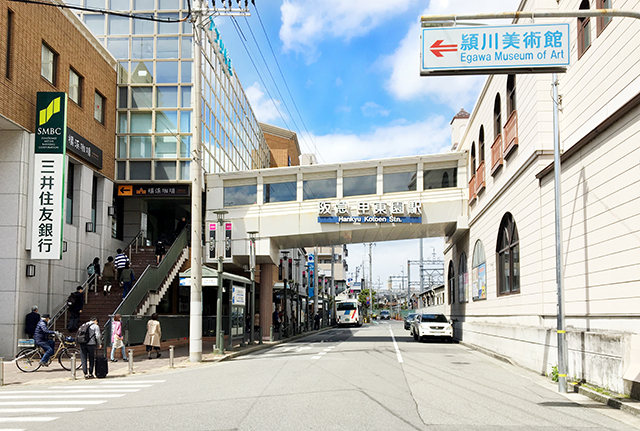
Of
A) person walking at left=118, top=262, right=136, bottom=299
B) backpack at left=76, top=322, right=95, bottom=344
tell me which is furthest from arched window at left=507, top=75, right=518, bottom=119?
person walking at left=118, top=262, right=136, bottom=299

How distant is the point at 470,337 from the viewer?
28078 millimetres

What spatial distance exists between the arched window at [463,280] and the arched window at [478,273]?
1858 millimetres

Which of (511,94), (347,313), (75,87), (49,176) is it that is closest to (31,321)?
(49,176)

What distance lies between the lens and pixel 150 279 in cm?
2548

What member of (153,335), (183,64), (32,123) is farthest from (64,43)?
(153,335)

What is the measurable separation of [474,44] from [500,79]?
532 inches

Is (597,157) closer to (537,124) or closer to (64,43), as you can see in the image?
(537,124)

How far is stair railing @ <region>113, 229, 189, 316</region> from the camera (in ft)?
75.0

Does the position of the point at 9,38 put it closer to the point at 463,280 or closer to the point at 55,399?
the point at 55,399

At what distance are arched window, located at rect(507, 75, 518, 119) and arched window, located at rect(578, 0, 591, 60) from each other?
17.6 feet

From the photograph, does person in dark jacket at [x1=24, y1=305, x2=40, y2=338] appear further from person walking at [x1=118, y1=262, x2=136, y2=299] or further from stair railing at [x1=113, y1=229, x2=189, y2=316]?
person walking at [x1=118, y1=262, x2=136, y2=299]

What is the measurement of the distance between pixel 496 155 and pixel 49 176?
16.7m

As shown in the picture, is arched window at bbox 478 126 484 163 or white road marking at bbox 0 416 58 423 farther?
arched window at bbox 478 126 484 163

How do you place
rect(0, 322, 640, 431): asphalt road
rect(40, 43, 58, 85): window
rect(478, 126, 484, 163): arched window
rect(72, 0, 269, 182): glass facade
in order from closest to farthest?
rect(0, 322, 640, 431): asphalt road
rect(40, 43, 58, 85): window
rect(478, 126, 484, 163): arched window
rect(72, 0, 269, 182): glass facade
